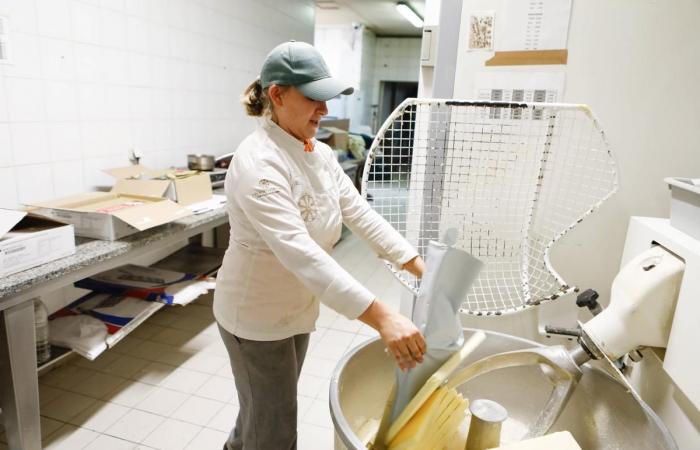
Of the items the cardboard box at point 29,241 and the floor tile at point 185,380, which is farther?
the floor tile at point 185,380

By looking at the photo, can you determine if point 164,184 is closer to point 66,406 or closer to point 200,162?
point 200,162

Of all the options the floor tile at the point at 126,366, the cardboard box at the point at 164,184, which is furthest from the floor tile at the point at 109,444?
the cardboard box at the point at 164,184

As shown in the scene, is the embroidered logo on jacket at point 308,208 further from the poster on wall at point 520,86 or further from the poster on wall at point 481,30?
the poster on wall at point 481,30

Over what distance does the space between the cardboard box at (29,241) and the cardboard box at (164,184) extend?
1.72ft

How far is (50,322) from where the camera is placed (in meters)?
2.01

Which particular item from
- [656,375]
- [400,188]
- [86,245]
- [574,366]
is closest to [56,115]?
[86,245]

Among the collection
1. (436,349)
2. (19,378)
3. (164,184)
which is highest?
(164,184)

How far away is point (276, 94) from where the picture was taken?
3.73 ft

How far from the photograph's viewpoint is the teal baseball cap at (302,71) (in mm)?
1076

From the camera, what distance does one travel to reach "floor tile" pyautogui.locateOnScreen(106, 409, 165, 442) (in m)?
1.76

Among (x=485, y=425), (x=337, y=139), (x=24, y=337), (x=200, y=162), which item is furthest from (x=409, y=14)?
(x=485, y=425)

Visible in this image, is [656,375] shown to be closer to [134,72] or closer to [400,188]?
[400,188]

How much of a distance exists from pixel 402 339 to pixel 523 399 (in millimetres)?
494

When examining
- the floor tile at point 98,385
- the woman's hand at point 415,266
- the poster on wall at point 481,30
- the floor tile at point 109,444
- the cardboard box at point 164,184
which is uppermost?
the poster on wall at point 481,30
